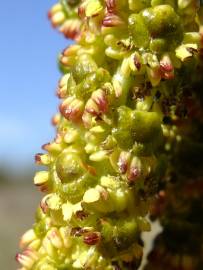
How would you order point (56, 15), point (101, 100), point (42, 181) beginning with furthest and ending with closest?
1. point (56, 15)
2. point (42, 181)
3. point (101, 100)

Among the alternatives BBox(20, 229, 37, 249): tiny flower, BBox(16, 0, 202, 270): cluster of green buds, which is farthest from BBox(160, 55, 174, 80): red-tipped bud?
BBox(20, 229, 37, 249): tiny flower

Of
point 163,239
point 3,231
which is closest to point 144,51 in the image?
point 163,239

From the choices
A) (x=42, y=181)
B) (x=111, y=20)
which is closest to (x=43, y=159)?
(x=42, y=181)

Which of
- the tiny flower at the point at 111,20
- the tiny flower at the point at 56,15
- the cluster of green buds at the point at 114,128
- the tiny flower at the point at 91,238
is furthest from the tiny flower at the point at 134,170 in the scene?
the tiny flower at the point at 56,15

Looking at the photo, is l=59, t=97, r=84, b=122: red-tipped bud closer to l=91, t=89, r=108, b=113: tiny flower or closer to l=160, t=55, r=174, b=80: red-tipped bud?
l=91, t=89, r=108, b=113: tiny flower

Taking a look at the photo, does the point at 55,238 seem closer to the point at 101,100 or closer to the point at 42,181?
the point at 42,181

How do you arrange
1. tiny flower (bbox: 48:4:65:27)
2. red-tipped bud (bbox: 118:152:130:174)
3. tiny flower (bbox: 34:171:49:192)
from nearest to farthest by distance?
red-tipped bud (bbox: 118:152:130:174) → tiny flower (bbox: 34:171:49:192) → tiny flower (bbox: 48:4:65:27)

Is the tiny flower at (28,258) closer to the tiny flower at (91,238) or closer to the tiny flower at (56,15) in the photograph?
the tiny flower at (91,238)

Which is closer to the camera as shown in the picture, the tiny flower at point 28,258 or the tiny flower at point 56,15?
the tiny flower at point 28,258

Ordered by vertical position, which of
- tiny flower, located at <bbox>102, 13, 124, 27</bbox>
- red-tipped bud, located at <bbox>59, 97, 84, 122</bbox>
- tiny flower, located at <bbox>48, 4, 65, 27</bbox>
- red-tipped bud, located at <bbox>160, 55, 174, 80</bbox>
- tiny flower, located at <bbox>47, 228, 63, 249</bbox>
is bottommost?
tiny flower, located at <bbox>47, 228, 63, 249</bbox>
